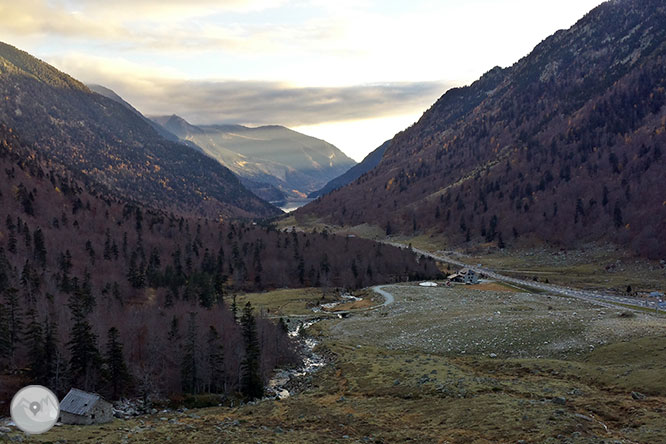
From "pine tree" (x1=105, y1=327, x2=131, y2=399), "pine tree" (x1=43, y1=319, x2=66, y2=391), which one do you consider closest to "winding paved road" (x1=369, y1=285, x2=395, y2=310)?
"pine tree" (x1=105, y1=327, x2=131, y2=399)

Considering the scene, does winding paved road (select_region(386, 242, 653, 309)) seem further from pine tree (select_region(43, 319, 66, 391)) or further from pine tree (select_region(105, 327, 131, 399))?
pine tree (select_region(43, 319, 66, 391))

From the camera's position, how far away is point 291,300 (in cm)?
15038

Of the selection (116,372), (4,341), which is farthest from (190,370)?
(4,341)

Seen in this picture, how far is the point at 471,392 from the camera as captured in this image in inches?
2127

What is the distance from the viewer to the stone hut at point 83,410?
48.1m

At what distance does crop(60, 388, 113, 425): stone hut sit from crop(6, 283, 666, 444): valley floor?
2732 millimetres

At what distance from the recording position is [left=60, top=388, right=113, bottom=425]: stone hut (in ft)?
158

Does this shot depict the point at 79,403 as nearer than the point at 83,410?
No

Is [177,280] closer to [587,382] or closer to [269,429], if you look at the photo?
[269,429]

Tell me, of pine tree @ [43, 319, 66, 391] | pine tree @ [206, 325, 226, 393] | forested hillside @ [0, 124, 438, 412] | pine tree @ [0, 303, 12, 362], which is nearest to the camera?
pine tree @ [43, 319, 66, 391]

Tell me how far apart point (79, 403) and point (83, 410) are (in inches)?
48.0

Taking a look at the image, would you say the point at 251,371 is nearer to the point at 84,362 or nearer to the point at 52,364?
the point at 84,362

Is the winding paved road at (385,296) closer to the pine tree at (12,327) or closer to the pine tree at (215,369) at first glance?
the pine tree at (215,369)

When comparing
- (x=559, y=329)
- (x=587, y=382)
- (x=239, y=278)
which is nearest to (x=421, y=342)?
(x=559, y=329)
